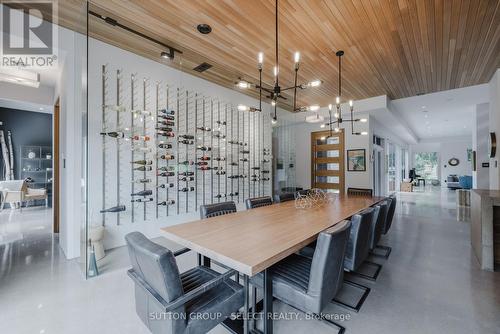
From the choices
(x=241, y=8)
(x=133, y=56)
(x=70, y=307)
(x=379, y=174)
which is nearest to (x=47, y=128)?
(x=133, y=56)

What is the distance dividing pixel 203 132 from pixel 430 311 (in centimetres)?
439

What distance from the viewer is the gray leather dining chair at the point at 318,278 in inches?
57.4

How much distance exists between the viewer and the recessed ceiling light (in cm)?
289

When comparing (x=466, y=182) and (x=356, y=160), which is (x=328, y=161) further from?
(x=466, y=182)

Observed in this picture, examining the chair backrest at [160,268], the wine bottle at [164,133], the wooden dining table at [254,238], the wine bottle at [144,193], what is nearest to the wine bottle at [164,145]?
the wine bottle at [164,133]

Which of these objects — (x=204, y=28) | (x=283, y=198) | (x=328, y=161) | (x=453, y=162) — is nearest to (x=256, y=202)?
(x=283, y=198)

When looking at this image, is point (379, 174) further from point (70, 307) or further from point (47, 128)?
point (47, 128)

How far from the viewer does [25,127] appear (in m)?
7.21

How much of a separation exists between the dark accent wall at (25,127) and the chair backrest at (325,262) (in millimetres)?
9735

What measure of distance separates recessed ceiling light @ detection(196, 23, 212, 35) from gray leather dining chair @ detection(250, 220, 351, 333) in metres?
2.96

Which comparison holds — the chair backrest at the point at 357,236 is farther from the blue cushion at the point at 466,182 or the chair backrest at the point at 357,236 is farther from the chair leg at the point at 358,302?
the blue cushion at the point at 466,182

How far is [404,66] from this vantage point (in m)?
4.09

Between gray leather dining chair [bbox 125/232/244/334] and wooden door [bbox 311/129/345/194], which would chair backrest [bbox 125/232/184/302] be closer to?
gray leather dining chair [bbox 125/232/244/334]

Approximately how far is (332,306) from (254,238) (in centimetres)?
118
